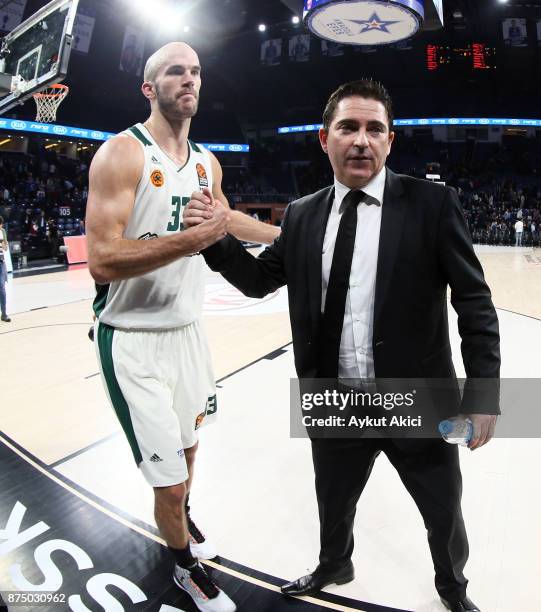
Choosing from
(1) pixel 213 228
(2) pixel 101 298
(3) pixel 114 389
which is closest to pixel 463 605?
(3) pixel 114 389

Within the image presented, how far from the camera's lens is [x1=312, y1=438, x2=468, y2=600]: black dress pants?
1720 mm

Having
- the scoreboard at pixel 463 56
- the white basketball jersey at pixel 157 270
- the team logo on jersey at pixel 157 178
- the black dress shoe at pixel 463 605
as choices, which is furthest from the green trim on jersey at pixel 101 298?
the scoreboard at pixel 463 56

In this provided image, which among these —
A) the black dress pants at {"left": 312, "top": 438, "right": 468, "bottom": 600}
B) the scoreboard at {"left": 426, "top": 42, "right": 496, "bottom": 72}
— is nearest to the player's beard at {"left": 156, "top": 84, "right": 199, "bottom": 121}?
the black dress pants at {"left": 312, "top": 438, "right": 468, "bottom": 600}

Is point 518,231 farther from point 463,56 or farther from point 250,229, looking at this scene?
point 250,229

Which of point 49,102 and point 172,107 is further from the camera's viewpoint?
point 49,102

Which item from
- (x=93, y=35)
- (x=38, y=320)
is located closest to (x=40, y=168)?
(x=93, y=35)

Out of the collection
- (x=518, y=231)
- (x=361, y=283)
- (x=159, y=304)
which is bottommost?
(x=159, y=304)

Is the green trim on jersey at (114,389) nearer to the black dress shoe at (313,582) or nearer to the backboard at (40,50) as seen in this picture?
the black dress shoe at (313,582)

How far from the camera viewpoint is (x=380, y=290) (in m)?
1.62

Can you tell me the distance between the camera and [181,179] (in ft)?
6.66

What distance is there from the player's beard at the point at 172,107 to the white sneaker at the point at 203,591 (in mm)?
1850

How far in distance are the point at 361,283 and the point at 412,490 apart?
0.77 m

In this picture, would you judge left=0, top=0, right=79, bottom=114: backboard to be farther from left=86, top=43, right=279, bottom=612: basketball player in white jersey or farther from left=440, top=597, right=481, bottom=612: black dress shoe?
left=440, top=597, right=481, bottom=612: black dress shoe

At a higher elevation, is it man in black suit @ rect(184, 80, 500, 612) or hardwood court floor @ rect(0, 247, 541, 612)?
man in black suit @ rect(184, 80, 500, 612)
